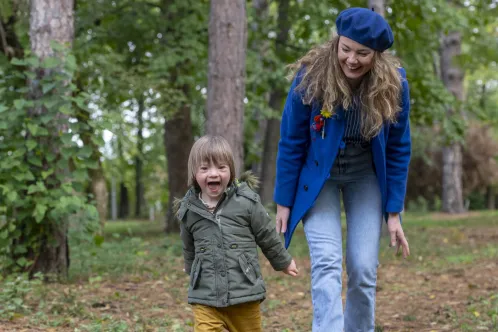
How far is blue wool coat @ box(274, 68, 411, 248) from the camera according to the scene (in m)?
3.93

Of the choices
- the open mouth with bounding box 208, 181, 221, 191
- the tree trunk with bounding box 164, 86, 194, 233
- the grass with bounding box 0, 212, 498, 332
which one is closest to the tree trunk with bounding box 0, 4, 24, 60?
the grass with bounding box 0, 212, 498, 332

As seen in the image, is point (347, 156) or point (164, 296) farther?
point (164, 296)

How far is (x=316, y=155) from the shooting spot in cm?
400

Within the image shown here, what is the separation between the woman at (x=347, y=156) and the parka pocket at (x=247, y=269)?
1.18ft

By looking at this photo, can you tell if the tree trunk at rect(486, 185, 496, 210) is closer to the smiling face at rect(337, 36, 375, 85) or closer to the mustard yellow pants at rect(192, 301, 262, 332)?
the smiling face at rect(337, 36, 375, 85)

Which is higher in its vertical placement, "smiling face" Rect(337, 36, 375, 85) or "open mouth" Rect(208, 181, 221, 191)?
"smiling face" Rect(337, 36, 375, 85)

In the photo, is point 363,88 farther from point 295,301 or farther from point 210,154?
point 295,301

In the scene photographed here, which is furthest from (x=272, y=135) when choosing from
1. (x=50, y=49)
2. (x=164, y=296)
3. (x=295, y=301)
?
(x=50, y=49)

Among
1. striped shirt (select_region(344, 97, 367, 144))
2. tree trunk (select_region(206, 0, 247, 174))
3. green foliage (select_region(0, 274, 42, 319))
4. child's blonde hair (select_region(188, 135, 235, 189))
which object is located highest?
tree trunk (select_region(206, 0, 247, 174))

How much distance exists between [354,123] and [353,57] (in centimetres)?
38

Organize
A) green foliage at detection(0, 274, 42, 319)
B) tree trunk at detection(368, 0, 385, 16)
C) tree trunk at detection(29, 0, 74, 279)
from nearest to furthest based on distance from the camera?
1. green foliage at detection(0, 274, 42, 319)
2. tree trunk at detection(29, 0, 74, 279)
3. tree trunk at detection(368, 0, 385, 16)

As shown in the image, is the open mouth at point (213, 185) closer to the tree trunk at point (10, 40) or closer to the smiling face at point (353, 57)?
the smiling face at point (353, 57)

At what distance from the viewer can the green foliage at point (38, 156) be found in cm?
683

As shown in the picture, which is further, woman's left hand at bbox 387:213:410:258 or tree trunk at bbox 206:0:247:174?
tree trunk at bbox 206:0:247:174
